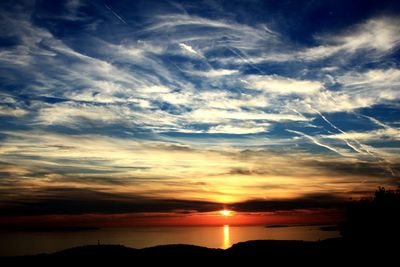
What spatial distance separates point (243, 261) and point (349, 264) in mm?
9467

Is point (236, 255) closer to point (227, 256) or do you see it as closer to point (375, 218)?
point (227, 256)

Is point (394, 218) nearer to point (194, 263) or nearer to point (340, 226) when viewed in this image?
point (340, 226)

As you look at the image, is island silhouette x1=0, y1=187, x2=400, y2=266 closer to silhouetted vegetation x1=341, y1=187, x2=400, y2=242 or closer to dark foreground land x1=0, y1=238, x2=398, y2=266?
dark foreground land x1=0, y1=238, x2=398, y2=266

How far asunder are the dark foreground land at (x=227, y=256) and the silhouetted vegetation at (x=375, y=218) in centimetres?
1837

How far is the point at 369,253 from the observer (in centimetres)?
3603

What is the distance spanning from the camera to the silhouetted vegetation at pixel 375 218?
5572 centimetres

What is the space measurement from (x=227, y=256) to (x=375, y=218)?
113 ft

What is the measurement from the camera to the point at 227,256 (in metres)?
37.3

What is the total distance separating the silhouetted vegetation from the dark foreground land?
18.4 metres

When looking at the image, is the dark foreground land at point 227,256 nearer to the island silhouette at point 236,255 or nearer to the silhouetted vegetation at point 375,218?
the island silhouette at point 236,255

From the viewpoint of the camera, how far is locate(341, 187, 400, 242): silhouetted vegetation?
5572cm

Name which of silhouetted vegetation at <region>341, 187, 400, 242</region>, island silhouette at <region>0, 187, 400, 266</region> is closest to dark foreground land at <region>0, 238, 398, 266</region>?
island silhouette at <region>0, 187, 400, 266</region>

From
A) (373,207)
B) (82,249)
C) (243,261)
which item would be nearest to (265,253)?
(243,261)

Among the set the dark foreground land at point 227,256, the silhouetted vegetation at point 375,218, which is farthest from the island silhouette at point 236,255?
the silhouetted vegetation at point 375,218
